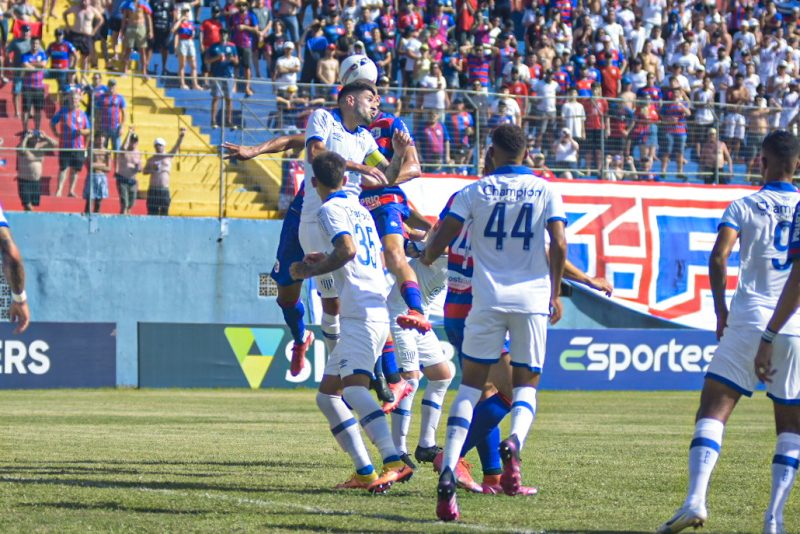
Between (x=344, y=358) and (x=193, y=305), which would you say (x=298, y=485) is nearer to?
(x=344, y=358)

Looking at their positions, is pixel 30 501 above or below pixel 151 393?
above

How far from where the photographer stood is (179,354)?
1036 inches

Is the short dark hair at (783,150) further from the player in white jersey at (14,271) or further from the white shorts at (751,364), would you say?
the player in white jersey at (14,271)

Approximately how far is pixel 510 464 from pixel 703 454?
1.34 metres

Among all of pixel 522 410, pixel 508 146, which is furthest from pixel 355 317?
pixel 508 146

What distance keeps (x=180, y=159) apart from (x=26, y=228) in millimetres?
3440

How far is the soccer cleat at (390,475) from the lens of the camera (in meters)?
8.95

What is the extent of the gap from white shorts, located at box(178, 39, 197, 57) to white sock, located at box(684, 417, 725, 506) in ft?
74.1

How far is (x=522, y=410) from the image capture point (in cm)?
834

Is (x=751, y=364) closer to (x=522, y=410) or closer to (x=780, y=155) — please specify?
(x=780, y=155)

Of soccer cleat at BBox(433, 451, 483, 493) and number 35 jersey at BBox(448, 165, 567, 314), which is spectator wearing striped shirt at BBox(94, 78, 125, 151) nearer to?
soccer cleat at BBox(433, 451, 483, 493)

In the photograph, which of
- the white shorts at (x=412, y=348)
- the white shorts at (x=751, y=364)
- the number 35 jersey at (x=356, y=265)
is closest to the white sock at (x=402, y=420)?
the white shorts at (x=412, y=348)

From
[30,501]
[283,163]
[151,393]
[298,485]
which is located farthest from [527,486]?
[283,163]

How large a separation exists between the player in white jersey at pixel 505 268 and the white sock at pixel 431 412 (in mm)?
2002
